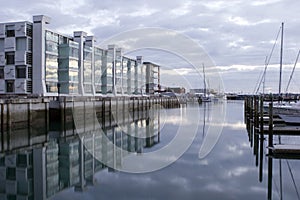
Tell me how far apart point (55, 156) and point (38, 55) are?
30.3 m

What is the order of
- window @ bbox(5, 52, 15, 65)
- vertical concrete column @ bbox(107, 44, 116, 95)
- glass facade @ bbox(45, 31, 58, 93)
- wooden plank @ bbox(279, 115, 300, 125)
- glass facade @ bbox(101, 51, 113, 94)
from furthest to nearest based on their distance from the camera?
vertical concrete column @ bbox(107, 44, 116, 95), glass facade @ bbox(101, 51, 113, 94), glass facade @ bbox(45, 31, 58, 93), window @ bbox(5, 52, 15, 65), wooden plank @ bbox(279, 115, 300, 125)

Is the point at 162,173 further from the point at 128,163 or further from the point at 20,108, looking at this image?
the point at 20,108

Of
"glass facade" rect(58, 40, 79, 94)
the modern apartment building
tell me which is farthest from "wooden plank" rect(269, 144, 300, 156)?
"glass facade" rect(58, 40, 79, 94)

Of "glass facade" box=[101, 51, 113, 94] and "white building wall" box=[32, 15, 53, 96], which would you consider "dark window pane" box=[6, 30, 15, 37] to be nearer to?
"white building wall" box=[32, 15, 53, 96]

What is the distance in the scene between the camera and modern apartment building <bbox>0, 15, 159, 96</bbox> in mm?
47938

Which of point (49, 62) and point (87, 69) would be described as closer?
point (49, 62)

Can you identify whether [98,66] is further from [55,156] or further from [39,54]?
[55,156]

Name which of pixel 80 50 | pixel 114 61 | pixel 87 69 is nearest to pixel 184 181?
pixel 80 50

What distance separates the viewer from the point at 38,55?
159ft

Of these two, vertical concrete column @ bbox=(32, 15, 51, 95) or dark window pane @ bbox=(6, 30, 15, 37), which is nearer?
dark window pane @ bbox=(6, 30, 15, 37)

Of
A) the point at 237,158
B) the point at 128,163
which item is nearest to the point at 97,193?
the point at 128,163

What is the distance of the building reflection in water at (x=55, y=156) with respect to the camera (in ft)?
49.5

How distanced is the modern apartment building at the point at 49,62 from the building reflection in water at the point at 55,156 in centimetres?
1605

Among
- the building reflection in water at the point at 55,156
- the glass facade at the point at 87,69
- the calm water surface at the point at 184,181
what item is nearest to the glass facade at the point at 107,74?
the glass facade at the point at 87,69
